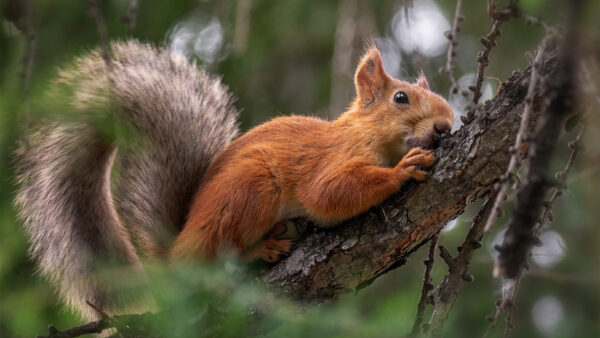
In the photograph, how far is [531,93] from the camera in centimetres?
112

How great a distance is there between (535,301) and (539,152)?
8.22 ft

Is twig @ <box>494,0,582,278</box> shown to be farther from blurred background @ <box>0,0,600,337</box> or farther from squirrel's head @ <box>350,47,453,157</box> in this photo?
squirrel's head @ <box>350,47,453,157</box>

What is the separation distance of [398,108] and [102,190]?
1.19 metres

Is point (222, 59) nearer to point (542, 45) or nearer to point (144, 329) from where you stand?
point (144, 329)

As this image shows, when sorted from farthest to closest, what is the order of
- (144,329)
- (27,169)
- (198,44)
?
(198,44), (27,169), (144,329)

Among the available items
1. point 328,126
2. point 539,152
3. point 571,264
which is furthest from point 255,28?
point 539,152

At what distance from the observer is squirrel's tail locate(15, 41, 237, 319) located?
224 cm

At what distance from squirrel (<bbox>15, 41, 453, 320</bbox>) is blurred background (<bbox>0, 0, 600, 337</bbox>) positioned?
0.42 feet

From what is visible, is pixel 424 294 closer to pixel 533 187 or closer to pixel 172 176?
pixel 533 187

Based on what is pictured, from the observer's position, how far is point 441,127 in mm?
2098

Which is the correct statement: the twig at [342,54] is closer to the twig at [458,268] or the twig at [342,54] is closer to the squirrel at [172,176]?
the squirrel at [172,176]

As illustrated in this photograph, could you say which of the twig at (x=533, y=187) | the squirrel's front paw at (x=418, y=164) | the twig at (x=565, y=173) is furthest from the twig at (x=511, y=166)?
the squirrel's front paw at (x=418, y=164)

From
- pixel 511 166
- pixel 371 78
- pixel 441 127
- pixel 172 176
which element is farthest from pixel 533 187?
pixel 172 176

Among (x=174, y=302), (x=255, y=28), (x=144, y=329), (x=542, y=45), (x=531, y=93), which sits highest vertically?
(x=255, y=28)
